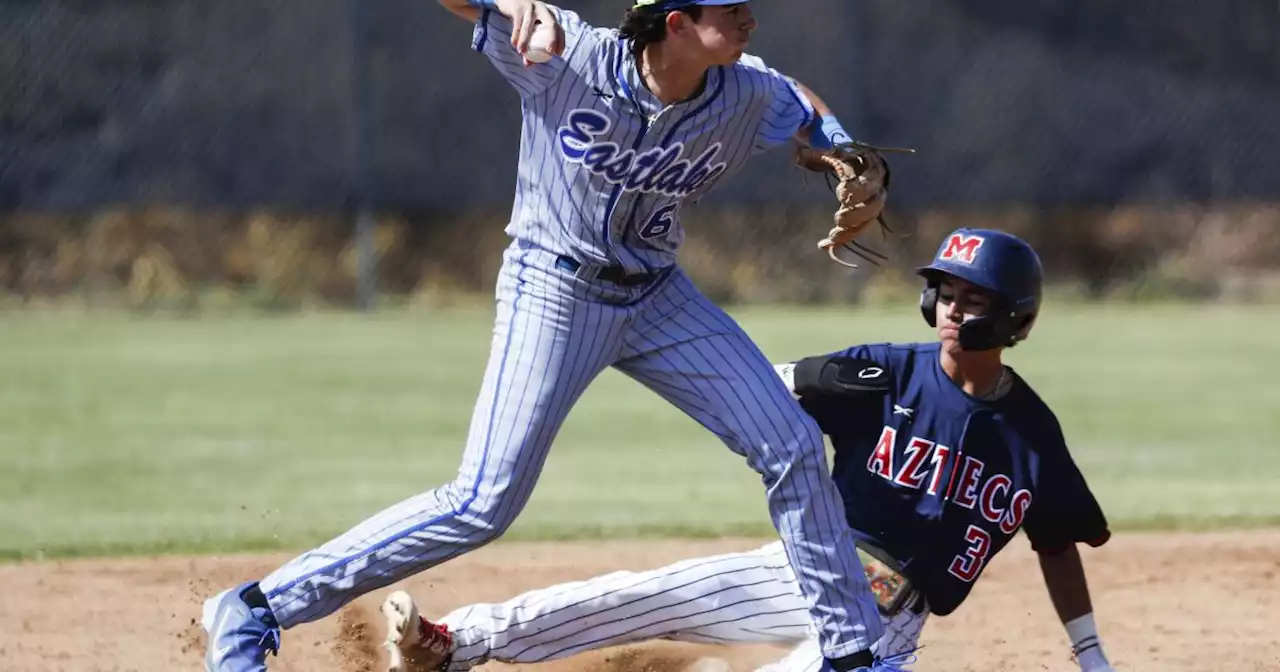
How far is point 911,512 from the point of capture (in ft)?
13.2

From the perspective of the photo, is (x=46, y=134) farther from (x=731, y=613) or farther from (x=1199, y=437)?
(x=731, y=613)

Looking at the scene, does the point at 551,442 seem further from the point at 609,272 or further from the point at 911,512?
the point at 911,512

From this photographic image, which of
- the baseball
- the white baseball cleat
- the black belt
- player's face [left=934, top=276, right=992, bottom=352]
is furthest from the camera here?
player's face [left=934, top=276, right=992, bottom=352]

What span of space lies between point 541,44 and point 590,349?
648mm

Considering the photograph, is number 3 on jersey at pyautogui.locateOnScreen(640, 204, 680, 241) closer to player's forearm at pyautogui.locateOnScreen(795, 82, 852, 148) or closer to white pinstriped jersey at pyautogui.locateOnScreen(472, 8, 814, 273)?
white pinstriped jersey at pyautogui.locateOnScreen(472, 8, 814, 273)

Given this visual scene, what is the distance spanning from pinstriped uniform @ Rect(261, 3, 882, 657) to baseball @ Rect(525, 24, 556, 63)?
14cm

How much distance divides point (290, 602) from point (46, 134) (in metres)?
10.5

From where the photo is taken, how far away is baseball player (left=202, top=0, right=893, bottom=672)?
371 cm

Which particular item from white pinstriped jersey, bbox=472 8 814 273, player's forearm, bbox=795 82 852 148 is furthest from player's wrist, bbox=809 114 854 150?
white pinstriped jersey, bbox=472 8 814 273

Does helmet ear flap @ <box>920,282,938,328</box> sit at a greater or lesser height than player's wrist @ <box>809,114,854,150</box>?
lesser

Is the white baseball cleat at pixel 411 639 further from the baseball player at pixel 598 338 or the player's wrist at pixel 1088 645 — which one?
the player's wrist at pixel 1088 645

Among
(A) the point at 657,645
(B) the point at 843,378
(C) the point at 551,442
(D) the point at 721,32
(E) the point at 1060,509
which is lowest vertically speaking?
(A) the point at 657,645

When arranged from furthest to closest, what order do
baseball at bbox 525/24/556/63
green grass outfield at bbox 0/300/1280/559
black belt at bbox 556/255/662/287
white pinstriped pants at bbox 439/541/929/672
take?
green grass outfield at bbox 0/300/1280/559 < white pinstriped pants at bbox 439/541/929/672 < black belt at bbox 556/255/662/287 < baseball at bbox 525/24/556/63

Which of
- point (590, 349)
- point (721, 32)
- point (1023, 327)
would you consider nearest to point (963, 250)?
point (1023, 327)
